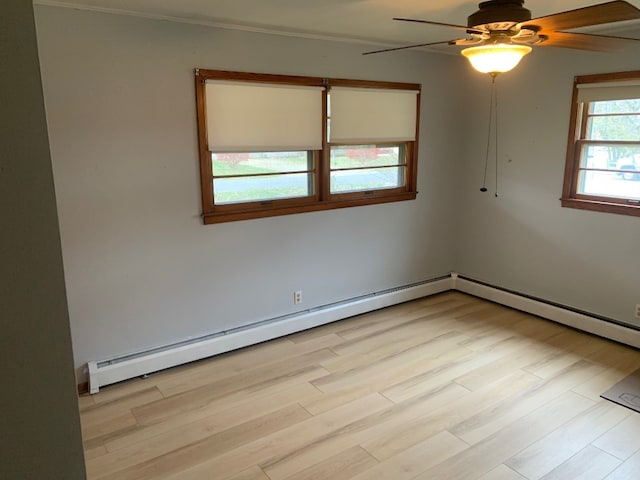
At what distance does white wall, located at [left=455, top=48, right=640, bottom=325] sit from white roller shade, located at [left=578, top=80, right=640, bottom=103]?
11cm

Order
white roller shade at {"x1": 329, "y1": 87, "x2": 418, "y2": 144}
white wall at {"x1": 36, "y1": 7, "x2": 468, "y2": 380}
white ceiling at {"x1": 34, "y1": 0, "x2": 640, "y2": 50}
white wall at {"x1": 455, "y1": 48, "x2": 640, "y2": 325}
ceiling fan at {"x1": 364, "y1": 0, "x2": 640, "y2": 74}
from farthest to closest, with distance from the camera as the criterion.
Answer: white roller shade at {"x1": 329, "y1": 87, "x2": 418, "y2": 144} → white wall at {"x1": 455, "y1": 48, "x2": 640, "y2": 325} → white wall at {"x1": 36, "y1": 7, "x2": 468, "y2": 380} → white ceiling at {"x1": 34, "y1": 0, "x2": 640, "y2": 50} → ceiling fan at {"x1": 364, "y1": 0, "x2": 640, "y2": 74}

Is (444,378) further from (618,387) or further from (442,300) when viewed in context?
(442,300)

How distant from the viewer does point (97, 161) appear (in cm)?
299

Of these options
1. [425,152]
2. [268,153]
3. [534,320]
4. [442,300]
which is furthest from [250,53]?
[534,320]

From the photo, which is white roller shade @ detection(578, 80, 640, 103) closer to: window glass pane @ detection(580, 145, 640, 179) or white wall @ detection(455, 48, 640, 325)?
white wall @ detection(455, 48, 640, 325)

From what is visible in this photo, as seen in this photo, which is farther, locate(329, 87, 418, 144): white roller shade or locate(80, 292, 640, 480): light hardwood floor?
locate(329, 87, 418, 144): white roller shade

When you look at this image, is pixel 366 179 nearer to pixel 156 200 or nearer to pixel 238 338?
pixel 238 338

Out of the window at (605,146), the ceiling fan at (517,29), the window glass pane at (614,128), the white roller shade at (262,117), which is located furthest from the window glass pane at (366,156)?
the ceiling fan at (517,29)

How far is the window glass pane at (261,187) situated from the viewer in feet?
11.6

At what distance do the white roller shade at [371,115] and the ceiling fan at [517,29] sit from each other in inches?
64.8

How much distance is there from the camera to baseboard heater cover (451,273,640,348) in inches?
149

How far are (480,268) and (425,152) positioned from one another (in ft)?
4.47

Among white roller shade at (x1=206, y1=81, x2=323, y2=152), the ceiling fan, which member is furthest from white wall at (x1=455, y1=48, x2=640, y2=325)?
white roller shade at (x1=206, y1=81, x2=323, y2=152)

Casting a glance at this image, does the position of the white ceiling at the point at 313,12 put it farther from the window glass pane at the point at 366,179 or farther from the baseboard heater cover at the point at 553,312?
the baseboard heater cover at the point at 553,312
